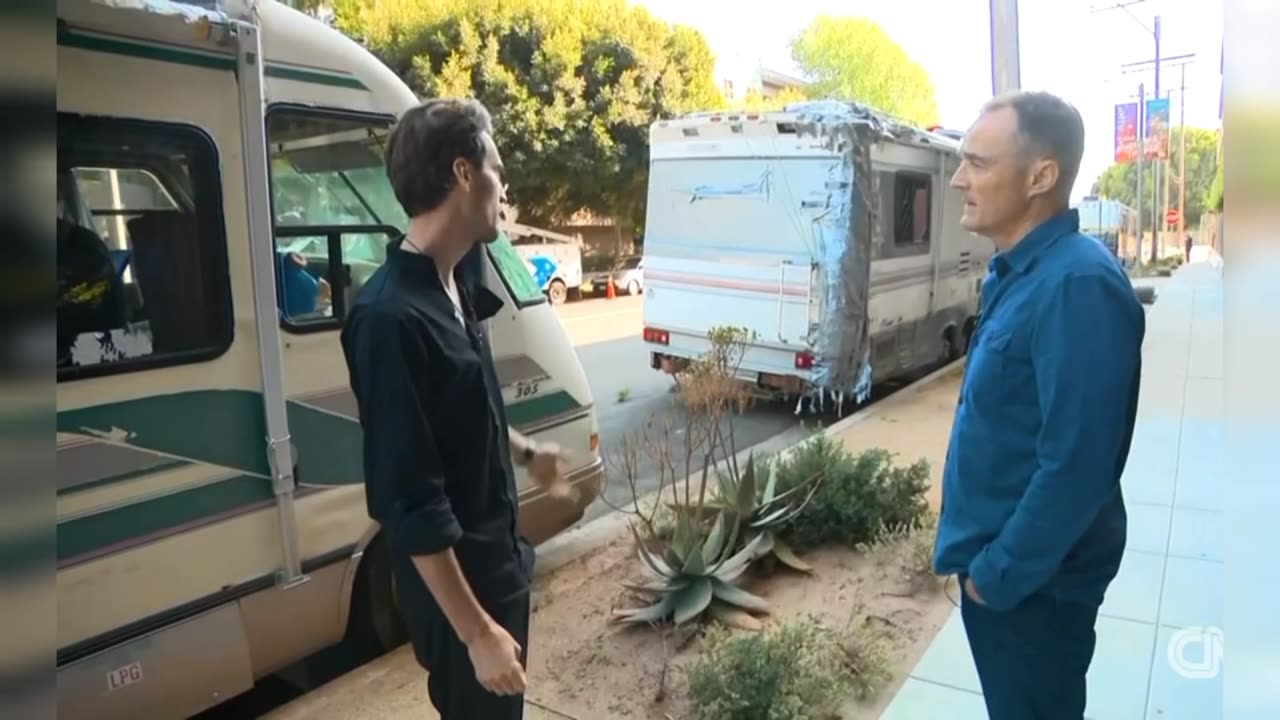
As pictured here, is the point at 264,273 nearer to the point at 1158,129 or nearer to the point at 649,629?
the point at 649,629

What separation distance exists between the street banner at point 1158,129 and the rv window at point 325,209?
97.4 ft

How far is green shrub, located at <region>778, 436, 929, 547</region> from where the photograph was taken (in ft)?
15.9

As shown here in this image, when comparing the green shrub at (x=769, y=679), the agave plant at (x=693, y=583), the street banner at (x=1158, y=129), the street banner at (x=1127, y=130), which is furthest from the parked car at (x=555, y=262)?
the street banner at (x=1127, y=130)

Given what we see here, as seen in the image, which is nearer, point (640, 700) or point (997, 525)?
point (997, 525)

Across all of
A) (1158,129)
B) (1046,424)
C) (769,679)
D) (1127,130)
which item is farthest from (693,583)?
(1127,130)

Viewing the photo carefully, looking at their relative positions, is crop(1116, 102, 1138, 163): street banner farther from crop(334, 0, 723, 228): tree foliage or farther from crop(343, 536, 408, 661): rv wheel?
crop(343, 536, 408, 661): rv wheel

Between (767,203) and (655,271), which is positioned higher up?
(767,203)

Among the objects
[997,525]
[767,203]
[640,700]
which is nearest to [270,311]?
[640,700]

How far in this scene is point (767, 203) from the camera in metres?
8.43

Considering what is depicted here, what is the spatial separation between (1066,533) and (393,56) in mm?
18047

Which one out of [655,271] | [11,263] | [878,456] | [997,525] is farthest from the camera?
[655,271]

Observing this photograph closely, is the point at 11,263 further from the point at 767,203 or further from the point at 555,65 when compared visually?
the point at 555,65

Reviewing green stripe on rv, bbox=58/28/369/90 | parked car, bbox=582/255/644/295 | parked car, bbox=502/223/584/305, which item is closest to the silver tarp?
green stripe on rv, bbox=58/28/369/90

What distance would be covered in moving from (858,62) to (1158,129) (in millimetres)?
A: 15132
